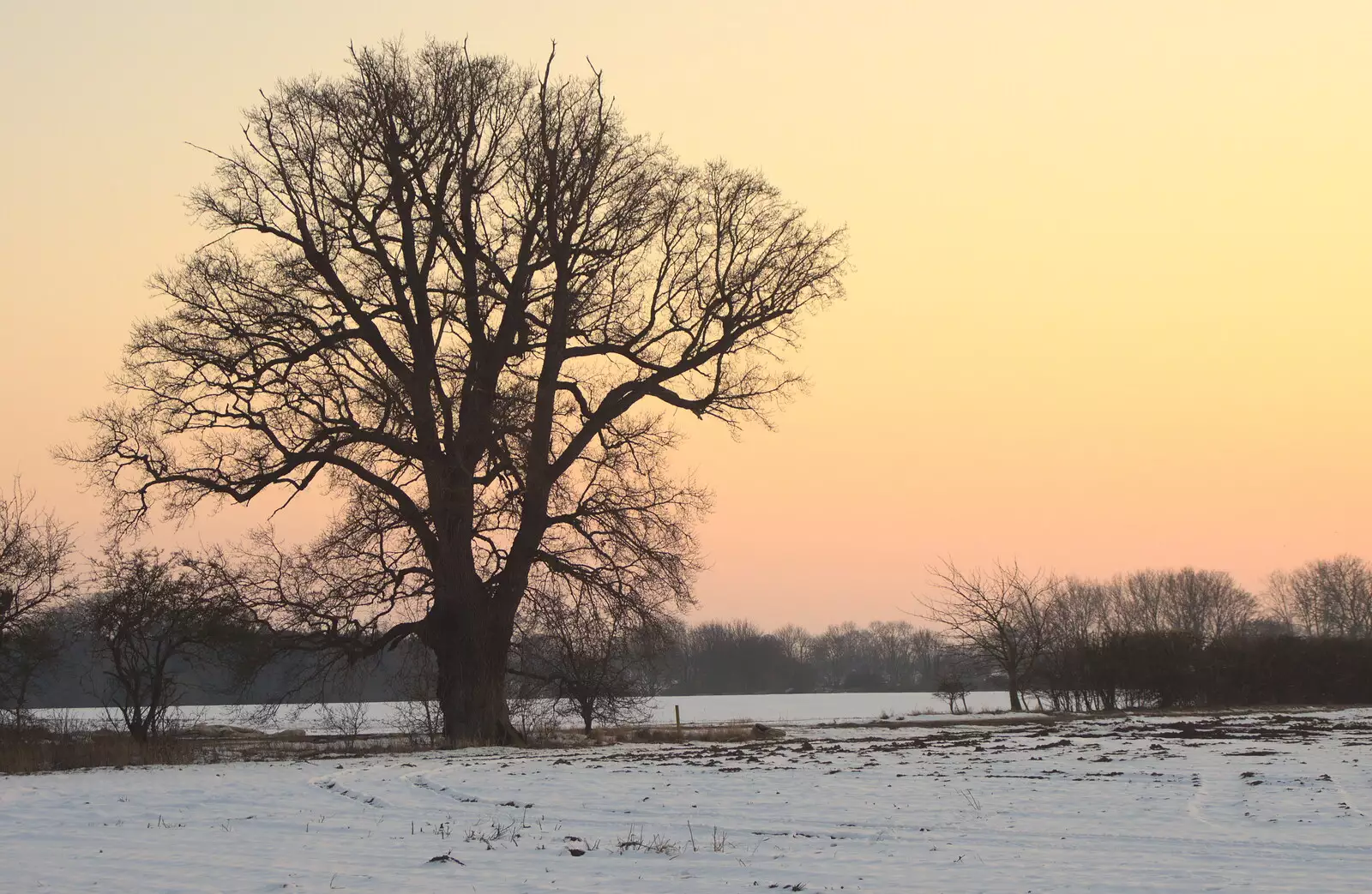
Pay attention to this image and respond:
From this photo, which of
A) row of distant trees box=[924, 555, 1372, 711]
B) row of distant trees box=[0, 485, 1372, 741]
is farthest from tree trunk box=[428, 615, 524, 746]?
row of distant trees box=[924, 555, 1372, 711]

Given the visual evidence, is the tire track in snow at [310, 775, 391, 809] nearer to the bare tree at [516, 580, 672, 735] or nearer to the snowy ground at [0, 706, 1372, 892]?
the snowy ground at [0, 706, 1372, 892]

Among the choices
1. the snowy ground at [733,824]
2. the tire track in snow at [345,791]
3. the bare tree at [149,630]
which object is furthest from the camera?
the bare tree at [149,630]

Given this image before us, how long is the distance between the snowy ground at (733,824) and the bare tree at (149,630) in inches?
252

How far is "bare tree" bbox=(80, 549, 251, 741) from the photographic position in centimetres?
2458

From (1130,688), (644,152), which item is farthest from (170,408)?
(1130,688)

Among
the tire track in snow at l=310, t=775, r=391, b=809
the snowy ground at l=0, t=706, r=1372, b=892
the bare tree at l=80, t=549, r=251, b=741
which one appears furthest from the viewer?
the bare tree at l=80, t=549, r=251, b=741

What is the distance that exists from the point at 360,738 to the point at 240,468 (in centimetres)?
1094

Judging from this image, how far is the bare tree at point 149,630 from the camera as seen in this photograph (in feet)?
80.6

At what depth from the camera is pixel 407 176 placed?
2495cm

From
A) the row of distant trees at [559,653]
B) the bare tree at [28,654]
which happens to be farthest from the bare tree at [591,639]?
the bare tree at [28,654]

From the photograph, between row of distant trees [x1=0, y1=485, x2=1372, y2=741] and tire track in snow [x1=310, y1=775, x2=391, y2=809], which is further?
row of distant trees [x1=0, y1=485, x2=1372, y2=741]

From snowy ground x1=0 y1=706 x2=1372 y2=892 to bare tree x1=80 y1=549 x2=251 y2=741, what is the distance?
6402 millimetres

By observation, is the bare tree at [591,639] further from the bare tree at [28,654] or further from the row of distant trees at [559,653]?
the bare tree at [28,654]

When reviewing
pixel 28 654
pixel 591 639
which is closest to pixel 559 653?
pixel 591 639
